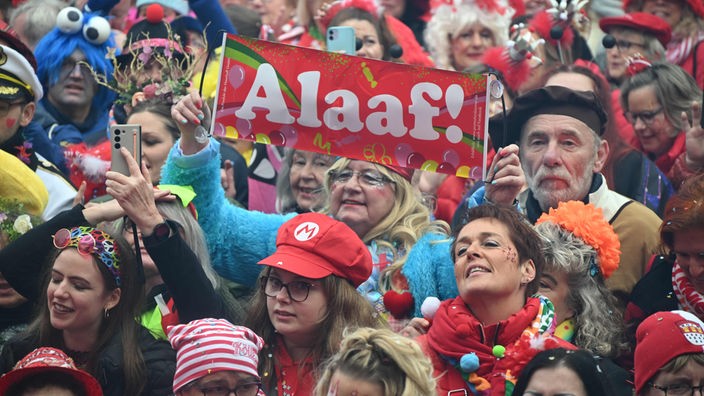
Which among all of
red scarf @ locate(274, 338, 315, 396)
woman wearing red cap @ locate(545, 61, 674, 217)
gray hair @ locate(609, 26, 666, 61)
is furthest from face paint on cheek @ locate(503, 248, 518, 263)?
gray hair @ locate(609, 26, 666, 61)

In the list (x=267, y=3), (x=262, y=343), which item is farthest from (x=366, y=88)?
(x=267, y=3)

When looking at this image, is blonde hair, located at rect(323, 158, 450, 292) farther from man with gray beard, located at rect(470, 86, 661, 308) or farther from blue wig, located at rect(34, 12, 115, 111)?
blue wig, located at rect(34, 12, 115, 111)

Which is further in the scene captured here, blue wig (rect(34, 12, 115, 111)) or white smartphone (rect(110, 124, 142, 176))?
blue wig (rect(34, 12, 115, 111))

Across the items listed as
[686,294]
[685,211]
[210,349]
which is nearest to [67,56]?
[210,349]

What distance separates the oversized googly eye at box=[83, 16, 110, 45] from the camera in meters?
9.16

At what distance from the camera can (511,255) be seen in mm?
6168

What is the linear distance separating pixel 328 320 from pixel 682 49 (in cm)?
424

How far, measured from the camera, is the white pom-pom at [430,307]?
6410mm

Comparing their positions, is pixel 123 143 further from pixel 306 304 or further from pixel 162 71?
pixel 162 71

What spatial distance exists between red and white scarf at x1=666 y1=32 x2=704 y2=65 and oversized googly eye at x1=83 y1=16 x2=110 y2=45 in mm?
3733

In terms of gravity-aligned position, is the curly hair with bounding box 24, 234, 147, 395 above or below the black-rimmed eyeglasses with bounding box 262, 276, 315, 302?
below

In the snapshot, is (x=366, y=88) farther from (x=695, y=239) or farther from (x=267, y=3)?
(x=267, y=3)

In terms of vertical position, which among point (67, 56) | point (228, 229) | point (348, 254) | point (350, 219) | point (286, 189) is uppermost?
point (348, 254)

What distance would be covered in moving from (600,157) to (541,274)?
52.5 inches
